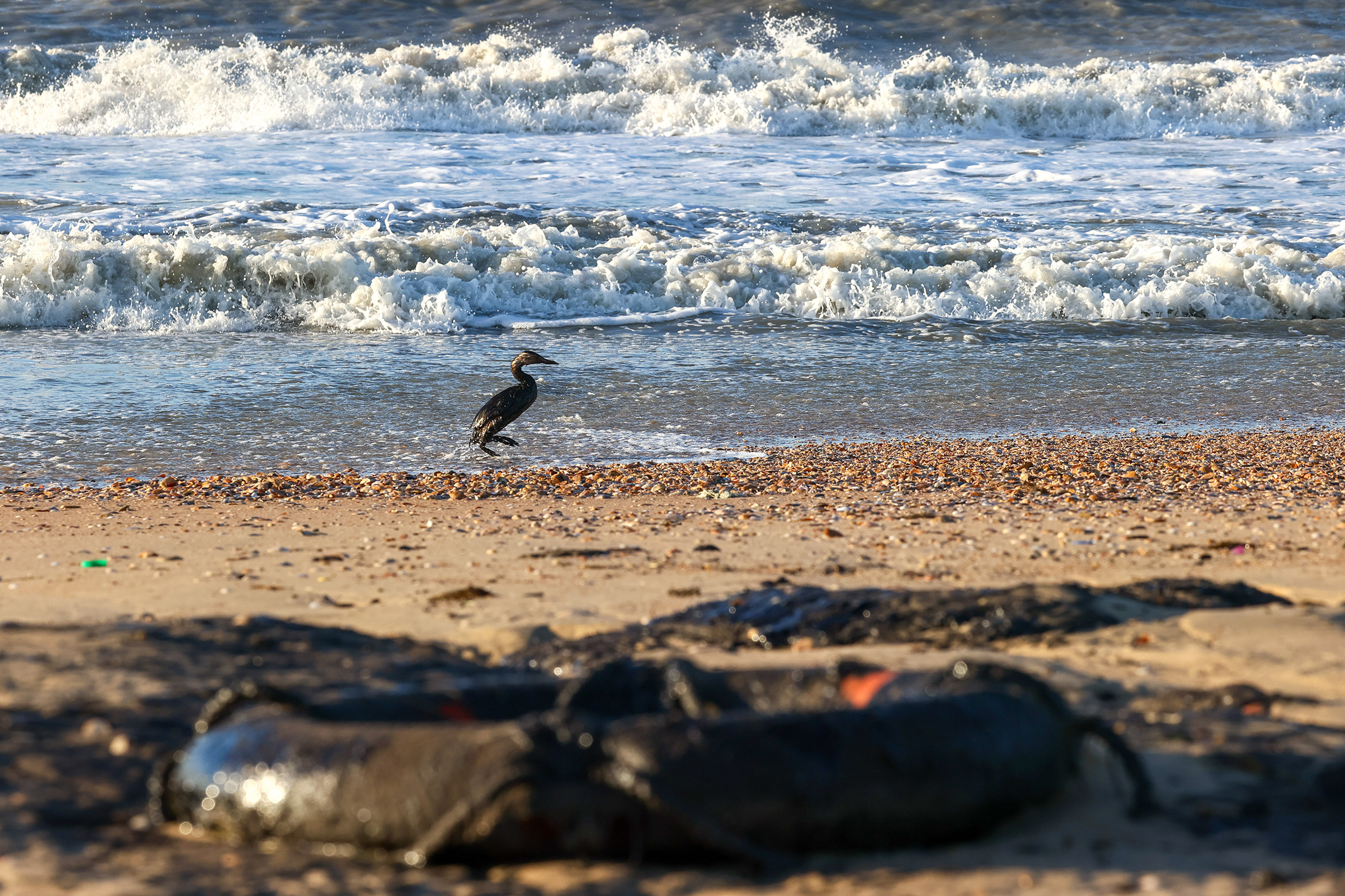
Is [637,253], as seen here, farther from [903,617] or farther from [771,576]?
[903,617]

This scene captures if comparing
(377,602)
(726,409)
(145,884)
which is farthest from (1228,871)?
(726,409)

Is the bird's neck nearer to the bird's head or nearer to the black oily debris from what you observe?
the bird's head

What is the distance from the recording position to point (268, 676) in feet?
9.36

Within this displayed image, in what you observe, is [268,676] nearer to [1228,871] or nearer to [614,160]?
[1228,871]

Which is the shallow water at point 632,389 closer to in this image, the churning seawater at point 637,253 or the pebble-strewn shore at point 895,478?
the churning seawater at point 637,253

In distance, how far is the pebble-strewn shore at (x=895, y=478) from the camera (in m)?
5.81

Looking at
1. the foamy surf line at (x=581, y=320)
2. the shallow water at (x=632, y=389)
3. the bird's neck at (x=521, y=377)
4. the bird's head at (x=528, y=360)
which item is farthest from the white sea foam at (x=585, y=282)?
the bird's neck at (x=521, y=377)

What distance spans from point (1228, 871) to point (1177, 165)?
17828 millimetres

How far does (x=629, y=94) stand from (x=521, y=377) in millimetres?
15723

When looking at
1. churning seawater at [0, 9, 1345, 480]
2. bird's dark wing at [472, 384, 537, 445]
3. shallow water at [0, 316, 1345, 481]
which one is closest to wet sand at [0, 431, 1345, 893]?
bird's dark wing at [472, 384, 537, 445]

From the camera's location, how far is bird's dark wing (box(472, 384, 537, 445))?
6961 mm

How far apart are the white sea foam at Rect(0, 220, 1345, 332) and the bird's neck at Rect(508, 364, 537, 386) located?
3185mm

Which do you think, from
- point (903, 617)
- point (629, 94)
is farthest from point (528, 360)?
point (629, 94)

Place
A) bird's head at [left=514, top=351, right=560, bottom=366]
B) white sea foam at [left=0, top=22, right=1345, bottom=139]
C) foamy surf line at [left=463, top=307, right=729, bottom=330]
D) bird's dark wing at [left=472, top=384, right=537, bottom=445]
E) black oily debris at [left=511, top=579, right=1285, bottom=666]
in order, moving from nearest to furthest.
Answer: black oily debris at [left=511, top=579, right=1285, bottom=666], bird's dark wing at [left=472, top=384, right=537, bottom=445], bird's head at [left=514, top=351, right=560, bottom=366], foamy surf line at [left=463, top=307, right=729, bottom=330], white sea foam at [left=0, top=22, right=1345, bottom=139]
